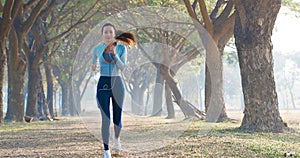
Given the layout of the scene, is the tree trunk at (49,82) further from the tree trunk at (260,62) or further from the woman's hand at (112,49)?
the woman's hand at (112,49)

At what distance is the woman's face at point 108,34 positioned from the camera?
20.7ft

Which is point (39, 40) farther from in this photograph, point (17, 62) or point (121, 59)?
point (121, 59)

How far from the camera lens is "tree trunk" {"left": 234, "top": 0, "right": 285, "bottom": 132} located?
36.9 ft

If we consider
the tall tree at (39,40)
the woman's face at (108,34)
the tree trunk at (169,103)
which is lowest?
the tree trunk at (169,103)

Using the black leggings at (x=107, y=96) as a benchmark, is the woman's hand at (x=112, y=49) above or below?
above

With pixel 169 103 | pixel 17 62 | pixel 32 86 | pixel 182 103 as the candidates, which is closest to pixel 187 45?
pixel 169 103

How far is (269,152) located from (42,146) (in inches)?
184

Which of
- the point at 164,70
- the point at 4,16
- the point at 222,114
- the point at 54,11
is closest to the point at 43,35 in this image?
the point at 54,11

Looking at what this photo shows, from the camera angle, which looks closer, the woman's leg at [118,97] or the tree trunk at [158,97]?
the woman's leg at [118,97]

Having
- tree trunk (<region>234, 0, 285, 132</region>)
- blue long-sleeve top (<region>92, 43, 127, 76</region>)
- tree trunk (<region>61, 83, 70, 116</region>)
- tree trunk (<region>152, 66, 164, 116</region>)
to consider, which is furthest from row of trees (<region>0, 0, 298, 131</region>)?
blue long-sleeve top (<region>92, 43, 127, 76</region>)

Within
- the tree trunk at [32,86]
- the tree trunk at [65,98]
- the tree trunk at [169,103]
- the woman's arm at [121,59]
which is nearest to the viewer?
the woman's arm at [121,59]

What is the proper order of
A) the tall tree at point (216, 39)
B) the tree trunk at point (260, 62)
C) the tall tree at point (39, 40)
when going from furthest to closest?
the tall tree at point (39, 40) < the tall tree at point (216, 39) < the tree trunk at point (260, 62)

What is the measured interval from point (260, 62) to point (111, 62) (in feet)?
19.8

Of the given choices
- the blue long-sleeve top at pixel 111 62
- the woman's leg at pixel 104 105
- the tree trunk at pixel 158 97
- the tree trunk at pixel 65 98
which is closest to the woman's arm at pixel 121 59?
the blue long-sleeve top at pixel 111 62
